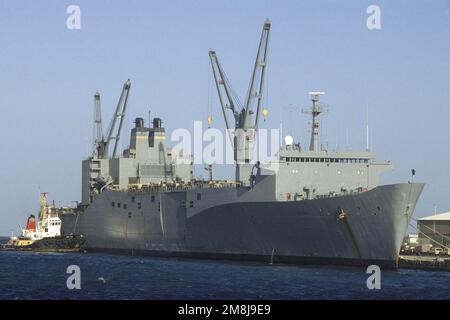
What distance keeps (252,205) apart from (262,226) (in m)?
1.44

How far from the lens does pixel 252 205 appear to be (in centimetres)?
5634

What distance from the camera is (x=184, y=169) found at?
3108 inches

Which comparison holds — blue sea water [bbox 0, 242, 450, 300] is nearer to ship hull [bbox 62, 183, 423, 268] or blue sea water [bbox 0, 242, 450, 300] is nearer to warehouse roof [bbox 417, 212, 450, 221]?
ship hull [bbox 62, 183, 423, 268]

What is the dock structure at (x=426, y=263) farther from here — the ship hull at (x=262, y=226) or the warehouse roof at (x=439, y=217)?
the warehouse roof at (x=439, y=217)

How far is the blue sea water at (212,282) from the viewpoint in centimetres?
4081

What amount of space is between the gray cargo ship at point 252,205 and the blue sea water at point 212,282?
63.2 inches

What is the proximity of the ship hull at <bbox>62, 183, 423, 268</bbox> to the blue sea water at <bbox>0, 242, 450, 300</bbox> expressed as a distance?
1353 millimetres

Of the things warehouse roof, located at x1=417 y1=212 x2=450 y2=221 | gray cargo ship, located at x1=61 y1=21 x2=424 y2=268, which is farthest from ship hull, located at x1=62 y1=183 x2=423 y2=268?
warehouse roof, located at x1=417 y1=212 x2=450 y2=221
